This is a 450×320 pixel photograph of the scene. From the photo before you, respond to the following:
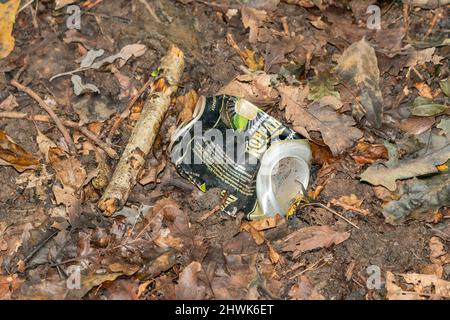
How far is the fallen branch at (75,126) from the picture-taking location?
307 cm

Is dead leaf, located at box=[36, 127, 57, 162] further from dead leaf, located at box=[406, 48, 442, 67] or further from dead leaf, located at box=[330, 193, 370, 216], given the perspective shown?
dead leaf, located at box=[406, 48, 442, 67]

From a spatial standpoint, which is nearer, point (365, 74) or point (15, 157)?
point (15, 157)

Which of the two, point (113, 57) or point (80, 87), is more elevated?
point (113, 57)

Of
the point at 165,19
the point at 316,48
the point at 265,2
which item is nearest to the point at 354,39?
the point at 316,48

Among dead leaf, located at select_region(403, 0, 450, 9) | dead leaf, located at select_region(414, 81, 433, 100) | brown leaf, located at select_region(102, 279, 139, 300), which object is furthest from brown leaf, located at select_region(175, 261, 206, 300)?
dead leaf, located at select_region(403, 0, 450, 9)

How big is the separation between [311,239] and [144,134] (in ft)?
3.58

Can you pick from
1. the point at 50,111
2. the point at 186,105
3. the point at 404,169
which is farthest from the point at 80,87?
the point at 404,169

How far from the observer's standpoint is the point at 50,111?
3.15 meters

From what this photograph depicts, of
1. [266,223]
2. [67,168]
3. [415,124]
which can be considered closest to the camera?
[266,223]

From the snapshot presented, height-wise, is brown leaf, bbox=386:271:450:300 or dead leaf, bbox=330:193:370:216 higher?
dead leaf, bbox=330:193:370:216

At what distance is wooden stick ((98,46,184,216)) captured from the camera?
2.86 meters

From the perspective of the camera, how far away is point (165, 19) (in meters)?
3.41

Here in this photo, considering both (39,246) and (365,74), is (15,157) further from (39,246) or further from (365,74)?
(365,74)

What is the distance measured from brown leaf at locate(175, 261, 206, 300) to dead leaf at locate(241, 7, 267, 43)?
1.56 m
